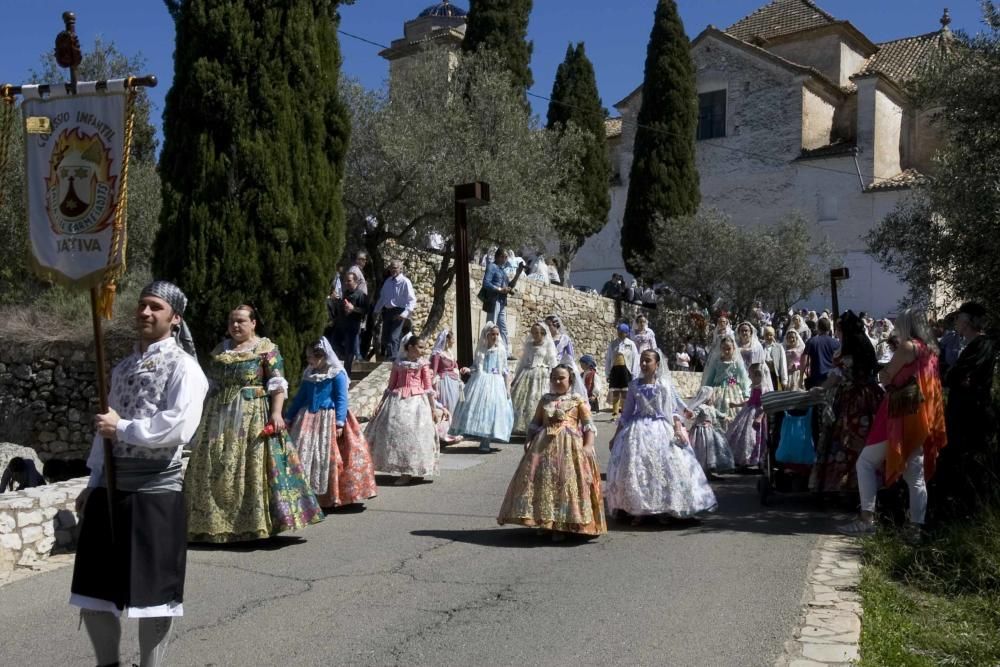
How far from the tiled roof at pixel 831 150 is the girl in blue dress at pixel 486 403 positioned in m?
27.3

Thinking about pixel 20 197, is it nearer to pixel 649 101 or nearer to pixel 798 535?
pixel 798 535

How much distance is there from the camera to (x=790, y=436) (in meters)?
10.3

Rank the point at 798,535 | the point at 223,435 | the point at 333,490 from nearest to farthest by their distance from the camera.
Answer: the point at 223,435 → the point at 798,535 → the point at 333,490

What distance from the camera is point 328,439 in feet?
31.9

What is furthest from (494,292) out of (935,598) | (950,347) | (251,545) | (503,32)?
(503,32)

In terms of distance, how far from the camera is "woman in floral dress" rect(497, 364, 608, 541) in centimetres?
834

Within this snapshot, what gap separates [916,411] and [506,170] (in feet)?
52.8

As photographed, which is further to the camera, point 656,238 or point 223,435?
point 656,238

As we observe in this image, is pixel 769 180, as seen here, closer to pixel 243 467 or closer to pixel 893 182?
pixel 893 182

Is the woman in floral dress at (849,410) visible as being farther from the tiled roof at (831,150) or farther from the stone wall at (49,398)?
the tiled roof at (831,150)

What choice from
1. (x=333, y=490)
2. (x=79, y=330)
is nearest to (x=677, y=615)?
(x=333, y=490)

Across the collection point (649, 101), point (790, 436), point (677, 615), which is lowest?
point (677, 615)

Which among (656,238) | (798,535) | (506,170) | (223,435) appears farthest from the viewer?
(656,238)

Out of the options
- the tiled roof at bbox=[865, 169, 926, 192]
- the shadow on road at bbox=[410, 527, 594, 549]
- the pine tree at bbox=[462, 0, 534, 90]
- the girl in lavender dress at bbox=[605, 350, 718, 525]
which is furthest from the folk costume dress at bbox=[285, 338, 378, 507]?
the tiled roof at bbox=[865, 169, 926, 192]
